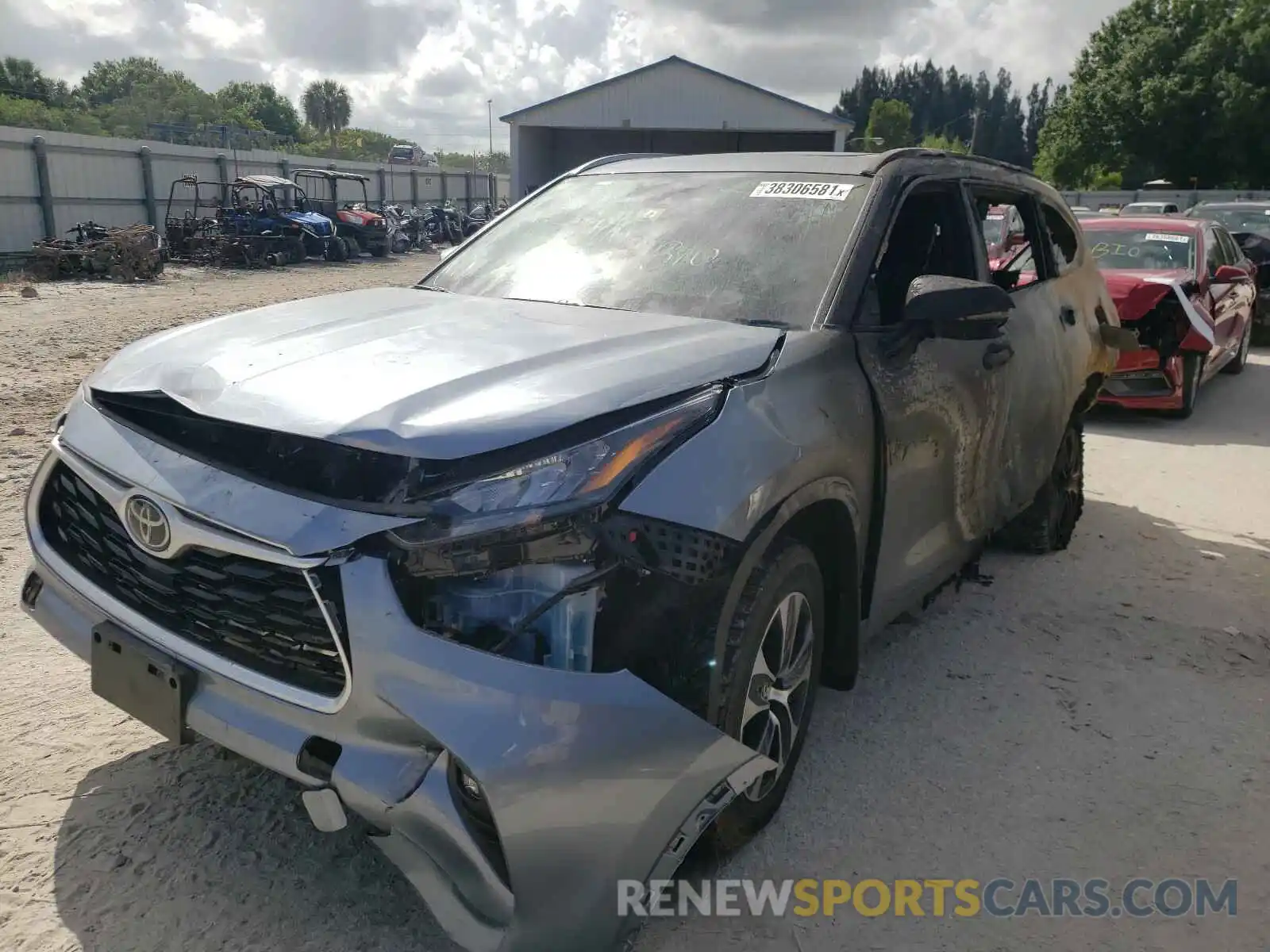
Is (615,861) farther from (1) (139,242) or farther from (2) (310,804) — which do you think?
(1) (139,242)

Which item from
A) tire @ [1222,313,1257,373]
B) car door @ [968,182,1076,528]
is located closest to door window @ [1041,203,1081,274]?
car door @ [968,182,1076,528]

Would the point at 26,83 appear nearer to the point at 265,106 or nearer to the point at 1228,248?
the point at 265,106

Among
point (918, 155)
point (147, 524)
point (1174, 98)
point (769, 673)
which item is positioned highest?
point (1174, 98)

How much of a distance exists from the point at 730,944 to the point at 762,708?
0.57 meters

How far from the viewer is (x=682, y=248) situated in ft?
11.0

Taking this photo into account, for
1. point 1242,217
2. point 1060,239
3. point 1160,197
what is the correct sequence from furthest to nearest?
point 1160,197
point 1242,217
point 1060,239

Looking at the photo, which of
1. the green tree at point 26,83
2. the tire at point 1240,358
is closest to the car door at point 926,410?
the tire at point 1240,358

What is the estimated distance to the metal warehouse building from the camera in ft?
92.7

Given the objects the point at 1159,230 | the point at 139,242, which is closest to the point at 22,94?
the point at 139,242

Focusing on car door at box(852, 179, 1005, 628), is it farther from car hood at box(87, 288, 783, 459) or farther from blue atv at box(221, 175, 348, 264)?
blue atv at box(221, 175, 348, 264)

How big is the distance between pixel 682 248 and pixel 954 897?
2.14 m

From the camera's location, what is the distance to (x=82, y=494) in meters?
2.51

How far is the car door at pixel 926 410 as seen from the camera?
120 inches

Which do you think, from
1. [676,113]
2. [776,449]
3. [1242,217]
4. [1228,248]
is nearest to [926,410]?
[776,449]
